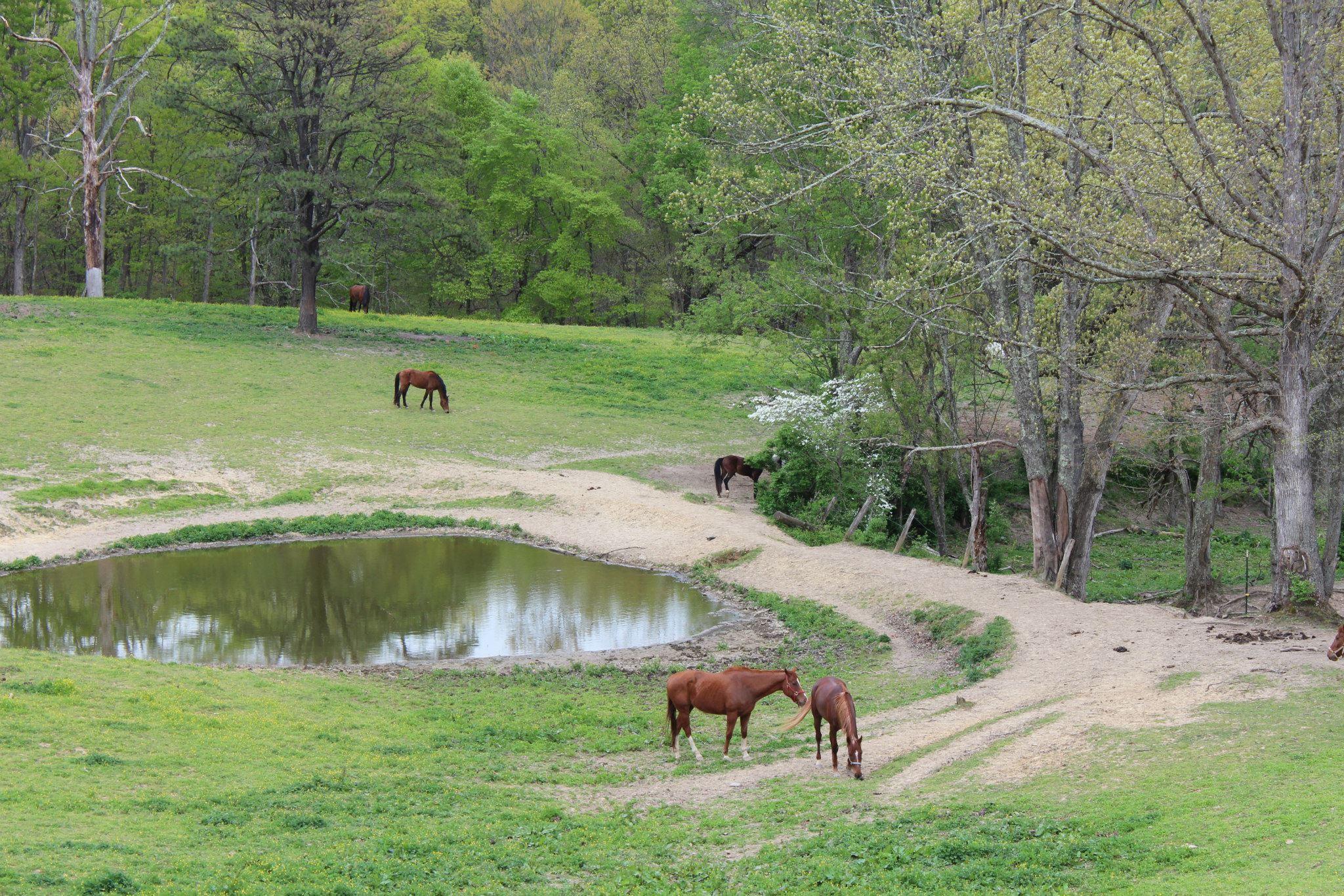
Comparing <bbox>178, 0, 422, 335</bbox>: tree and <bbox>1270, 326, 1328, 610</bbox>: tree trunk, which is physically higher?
<bbox>178, 0, 422, 335</bbox>: tree

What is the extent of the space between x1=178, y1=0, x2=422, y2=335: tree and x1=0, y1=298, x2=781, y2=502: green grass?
540 centimetres

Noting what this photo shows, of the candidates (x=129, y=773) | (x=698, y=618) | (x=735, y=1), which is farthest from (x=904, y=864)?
(x=735, y=1)

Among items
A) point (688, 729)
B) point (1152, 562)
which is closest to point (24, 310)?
point (688, 729)

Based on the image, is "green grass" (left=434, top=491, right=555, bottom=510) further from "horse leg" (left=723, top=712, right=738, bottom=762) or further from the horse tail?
the horse tail

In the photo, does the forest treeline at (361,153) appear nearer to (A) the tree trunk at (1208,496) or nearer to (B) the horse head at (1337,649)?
(A) the tree trunk at (1208,496)

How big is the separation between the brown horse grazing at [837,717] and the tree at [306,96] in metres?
33.3

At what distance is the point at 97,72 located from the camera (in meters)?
53.2

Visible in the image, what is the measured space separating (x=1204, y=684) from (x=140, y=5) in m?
54.6

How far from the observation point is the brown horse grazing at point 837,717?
11.4 m

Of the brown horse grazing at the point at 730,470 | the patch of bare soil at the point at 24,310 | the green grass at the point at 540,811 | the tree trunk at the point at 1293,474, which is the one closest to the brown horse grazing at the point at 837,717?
the green grass at the point at 540,811

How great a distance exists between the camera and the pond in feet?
59.1

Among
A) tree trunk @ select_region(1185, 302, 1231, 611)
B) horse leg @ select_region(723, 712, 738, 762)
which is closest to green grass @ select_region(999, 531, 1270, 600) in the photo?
tree trunk @ select_region(1185, 302, 1231, 611)

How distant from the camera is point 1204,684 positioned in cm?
1281

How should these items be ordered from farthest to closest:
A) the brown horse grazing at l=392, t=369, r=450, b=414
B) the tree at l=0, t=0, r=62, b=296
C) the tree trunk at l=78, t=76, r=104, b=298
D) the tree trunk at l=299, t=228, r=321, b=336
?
the tree at l=0, t=0, r=62, b=296 < the tree trunk at l=78, t=76, r=104, b=298 < the tree trunk at l=299, t=228, r=321, b=336 < the brown horse grazing at l=392, t=369, r=450, b=414
